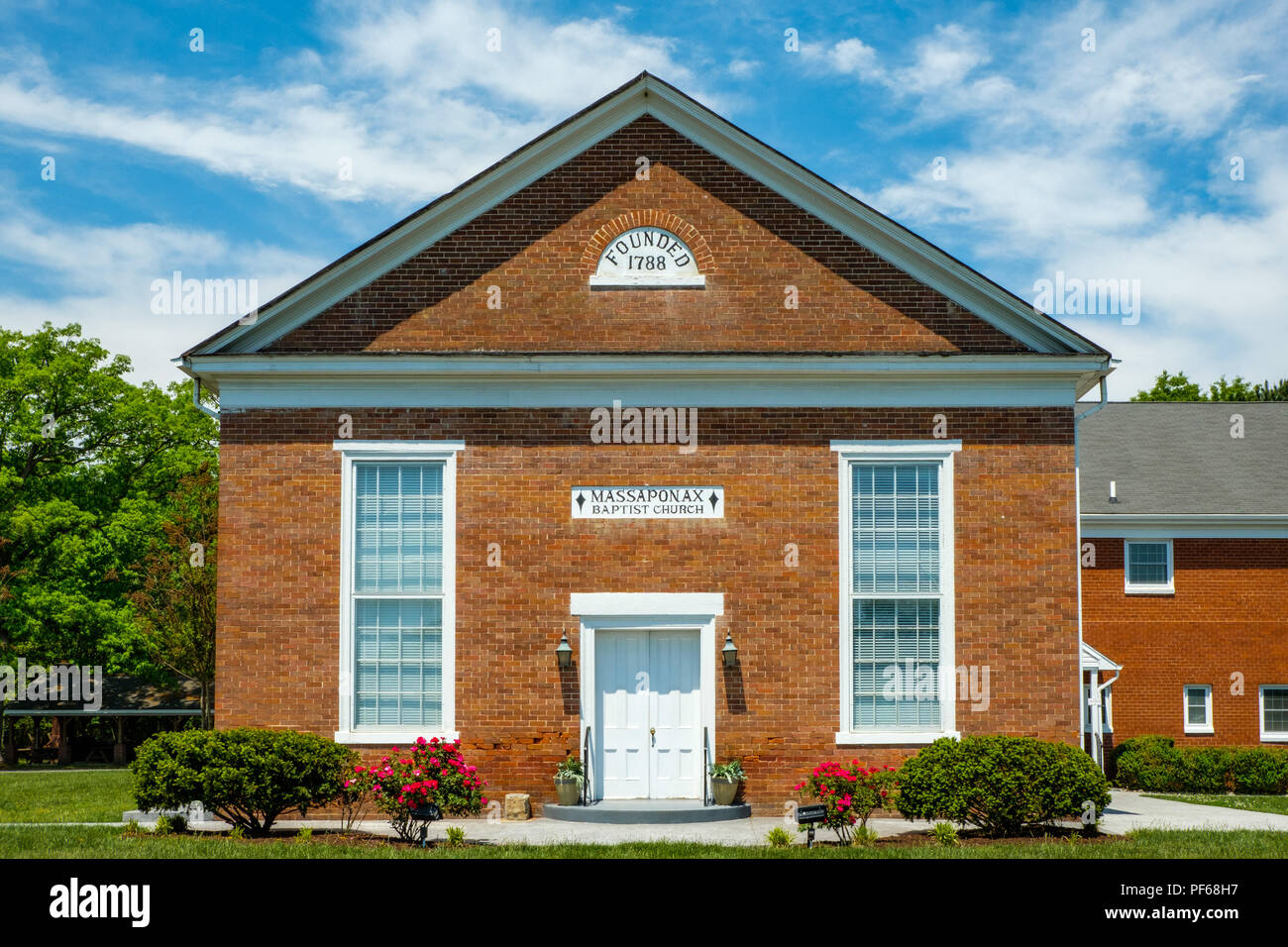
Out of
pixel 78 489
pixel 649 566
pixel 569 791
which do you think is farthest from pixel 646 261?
pixel 78 489

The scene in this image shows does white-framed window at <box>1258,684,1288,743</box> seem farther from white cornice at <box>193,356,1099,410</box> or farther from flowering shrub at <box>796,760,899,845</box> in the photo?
flowering shrub at <box>796,760,899,845</box>

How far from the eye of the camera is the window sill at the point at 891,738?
15758mm

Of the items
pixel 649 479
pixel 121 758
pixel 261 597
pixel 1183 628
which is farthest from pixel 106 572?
pixel 1183 628

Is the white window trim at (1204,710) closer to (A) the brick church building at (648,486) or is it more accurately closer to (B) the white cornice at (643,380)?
(A) the brick church building at (648,486)

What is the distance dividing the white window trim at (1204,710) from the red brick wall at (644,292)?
13.2m

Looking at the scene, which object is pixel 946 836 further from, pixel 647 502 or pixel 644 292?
pixel 644 292

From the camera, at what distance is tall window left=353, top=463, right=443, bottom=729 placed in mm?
15938

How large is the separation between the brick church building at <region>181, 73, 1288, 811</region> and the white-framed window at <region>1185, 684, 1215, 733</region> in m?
12.0

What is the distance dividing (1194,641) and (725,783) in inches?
585

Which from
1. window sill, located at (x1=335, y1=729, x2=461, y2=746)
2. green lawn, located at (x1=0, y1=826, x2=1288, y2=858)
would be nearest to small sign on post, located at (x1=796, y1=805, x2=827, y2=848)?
green lawn, located at (x1=0, y1=826, x2=1288, y2=858)

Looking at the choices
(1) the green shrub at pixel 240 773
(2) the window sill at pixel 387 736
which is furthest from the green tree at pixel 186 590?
(1) the green shrub at pixel 240 773

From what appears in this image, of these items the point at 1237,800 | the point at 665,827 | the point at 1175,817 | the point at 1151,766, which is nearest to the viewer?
the point at 665,827

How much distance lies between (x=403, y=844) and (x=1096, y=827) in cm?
795

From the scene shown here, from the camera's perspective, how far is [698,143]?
16.7 m
